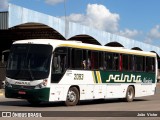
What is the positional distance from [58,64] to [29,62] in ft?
4.12

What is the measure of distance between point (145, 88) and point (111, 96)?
450 centimetres

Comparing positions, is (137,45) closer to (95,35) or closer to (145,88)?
(95,35)

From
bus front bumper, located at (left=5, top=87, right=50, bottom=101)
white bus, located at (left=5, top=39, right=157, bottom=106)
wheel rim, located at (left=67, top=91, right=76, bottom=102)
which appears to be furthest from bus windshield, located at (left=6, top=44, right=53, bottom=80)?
wheel rim, located at (left=67, top=91, right=76, bottom=102)

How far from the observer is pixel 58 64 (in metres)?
20.7

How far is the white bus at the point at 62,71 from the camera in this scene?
20.1 meters

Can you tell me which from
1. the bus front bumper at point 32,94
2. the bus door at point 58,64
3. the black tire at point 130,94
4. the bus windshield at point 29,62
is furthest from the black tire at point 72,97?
the black tire at point 130,94

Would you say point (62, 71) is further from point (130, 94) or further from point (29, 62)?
point (130, 94)

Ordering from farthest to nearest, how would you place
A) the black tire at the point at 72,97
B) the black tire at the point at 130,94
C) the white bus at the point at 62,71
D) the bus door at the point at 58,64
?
the black tire at the point at 130,94, the black tire at the point at 72,97, the bus door at the point at 58,64, the white bus at the point at 62,71

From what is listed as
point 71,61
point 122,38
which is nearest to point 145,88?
point 71,61

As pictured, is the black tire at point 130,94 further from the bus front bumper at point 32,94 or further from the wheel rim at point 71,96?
the bus front bumper at point 32,94

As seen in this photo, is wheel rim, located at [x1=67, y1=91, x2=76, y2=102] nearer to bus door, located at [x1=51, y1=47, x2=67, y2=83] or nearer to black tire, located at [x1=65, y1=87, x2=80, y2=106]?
black tire, located at [x1=65, y1=87, x2=80, y2=106]

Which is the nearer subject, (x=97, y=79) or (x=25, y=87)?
(x=25, y=87)

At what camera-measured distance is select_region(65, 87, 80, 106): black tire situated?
21359 millimetres

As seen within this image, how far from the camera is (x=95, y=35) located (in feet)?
165
